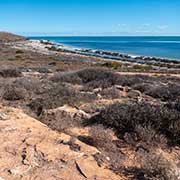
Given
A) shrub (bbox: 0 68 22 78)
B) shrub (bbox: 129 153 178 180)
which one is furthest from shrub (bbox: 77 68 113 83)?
shrub (bbox: 129 153 178 180)

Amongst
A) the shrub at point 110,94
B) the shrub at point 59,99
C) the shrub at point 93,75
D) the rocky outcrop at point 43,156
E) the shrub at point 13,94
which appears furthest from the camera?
the shrub at point 93,75

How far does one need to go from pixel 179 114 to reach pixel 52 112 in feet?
10.8

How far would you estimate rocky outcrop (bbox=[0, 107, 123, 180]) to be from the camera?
170 inches

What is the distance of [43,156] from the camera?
4863 mm

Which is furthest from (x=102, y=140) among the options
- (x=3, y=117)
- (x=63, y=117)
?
(x=3, y=117)

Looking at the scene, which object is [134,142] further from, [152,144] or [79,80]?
[79,80]

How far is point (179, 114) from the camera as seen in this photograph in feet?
20.3

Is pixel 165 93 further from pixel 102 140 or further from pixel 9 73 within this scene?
pixel 9 73

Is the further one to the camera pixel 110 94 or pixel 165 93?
pixel 165 93

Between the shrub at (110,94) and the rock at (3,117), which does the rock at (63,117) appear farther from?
the shrub at (110,94)

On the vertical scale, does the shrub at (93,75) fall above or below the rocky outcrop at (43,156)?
below

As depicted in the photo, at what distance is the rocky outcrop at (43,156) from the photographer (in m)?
4.32

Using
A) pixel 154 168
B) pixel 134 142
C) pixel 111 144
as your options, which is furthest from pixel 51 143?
pixel 154 168

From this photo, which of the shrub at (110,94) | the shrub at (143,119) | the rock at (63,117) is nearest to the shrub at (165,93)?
the shrub at (110,94)
